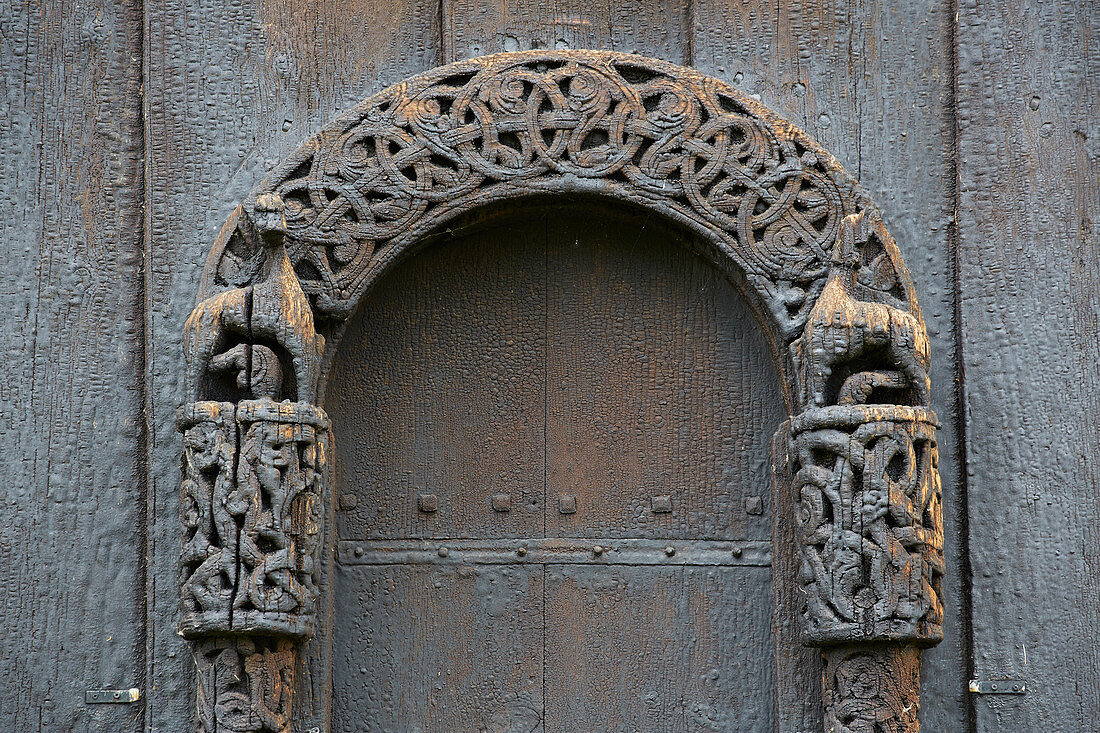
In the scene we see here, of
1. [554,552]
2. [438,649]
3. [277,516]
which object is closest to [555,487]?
[554,552]

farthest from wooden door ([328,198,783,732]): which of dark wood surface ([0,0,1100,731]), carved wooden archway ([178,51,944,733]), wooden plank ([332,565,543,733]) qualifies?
dark wood surface ([0,0,1100,731])

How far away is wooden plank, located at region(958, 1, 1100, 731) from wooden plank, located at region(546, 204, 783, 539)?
0.38 metres

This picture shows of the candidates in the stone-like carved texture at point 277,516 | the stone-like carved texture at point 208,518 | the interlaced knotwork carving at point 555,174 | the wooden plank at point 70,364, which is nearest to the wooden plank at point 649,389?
the interlaced knotwork carving at point 555,174

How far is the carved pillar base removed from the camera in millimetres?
1869

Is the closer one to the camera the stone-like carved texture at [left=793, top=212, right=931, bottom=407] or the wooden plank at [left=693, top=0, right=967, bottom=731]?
the stone-like carved texture at [left=793, top=212, right=931, bottom=407]

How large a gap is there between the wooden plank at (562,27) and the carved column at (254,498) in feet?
1.72

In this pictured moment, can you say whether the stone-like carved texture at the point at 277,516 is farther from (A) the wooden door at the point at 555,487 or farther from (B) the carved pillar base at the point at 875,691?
(B) the carved pillar base at the point at 875,691

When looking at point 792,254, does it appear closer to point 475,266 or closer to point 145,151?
point 475,266

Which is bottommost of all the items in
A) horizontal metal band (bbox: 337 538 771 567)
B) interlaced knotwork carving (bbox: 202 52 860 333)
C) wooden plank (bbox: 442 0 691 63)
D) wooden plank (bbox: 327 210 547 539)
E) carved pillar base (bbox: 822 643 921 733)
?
carved pillar base (bbox: 822 643 921 733)

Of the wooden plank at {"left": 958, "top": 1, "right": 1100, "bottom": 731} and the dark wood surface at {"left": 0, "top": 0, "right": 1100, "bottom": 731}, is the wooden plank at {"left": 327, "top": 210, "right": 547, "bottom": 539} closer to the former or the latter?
the dark wood surface at {"left": 0, "top": 0, "right": 1100, "bottom": 731}

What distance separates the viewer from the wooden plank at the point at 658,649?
2037 millimetres

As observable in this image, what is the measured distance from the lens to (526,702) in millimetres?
2047

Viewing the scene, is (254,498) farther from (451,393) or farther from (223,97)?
(223,97)

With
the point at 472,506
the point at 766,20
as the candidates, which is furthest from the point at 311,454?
the point at 766,20
